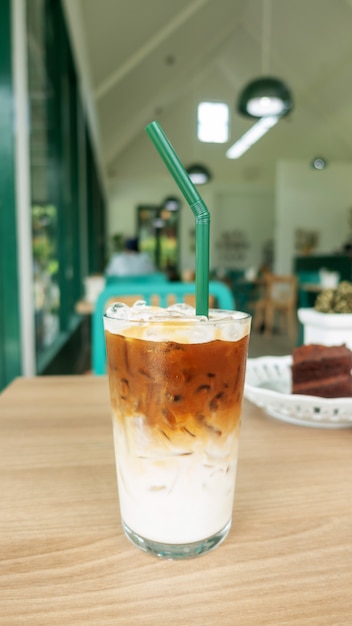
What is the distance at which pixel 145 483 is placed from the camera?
0.39 m

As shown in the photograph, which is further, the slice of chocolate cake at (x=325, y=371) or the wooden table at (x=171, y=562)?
the slice of chocolate cake at (x=325, y=371)

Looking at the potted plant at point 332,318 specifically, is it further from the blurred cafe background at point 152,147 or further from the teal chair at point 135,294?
the teal chair at point 135,294

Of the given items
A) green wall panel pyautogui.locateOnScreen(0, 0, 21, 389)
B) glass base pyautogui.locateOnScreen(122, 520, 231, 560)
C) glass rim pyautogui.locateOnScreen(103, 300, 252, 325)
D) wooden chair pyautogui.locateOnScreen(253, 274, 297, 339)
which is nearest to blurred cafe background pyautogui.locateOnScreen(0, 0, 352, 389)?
green wall panel pyautogui.locateOnScreen(0, 0, 21, 389)

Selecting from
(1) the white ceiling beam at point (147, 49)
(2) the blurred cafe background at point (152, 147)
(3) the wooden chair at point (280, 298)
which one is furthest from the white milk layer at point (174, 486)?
(1) the white ceiling beam at point (147, 49)

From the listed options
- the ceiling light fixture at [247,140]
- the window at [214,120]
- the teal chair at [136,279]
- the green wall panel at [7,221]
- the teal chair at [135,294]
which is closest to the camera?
the teal chair at [135,294]

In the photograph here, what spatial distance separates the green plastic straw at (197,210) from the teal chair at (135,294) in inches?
31.5

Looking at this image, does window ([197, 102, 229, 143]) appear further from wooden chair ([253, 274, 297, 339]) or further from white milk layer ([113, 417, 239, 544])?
white milk layer ([113, 417, 239, 544])

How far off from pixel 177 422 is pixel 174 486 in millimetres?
52

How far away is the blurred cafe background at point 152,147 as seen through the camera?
7.33 ft

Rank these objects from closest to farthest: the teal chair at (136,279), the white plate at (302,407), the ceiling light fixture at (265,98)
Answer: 1. the white plate at (302,407)
2. the teal chair at (136,279)
3. the ceiling light fixture at (265,98)

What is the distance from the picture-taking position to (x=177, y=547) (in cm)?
39

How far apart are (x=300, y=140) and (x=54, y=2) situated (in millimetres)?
8776

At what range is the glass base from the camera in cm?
38

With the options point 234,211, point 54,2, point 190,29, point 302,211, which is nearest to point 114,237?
point 234,211
